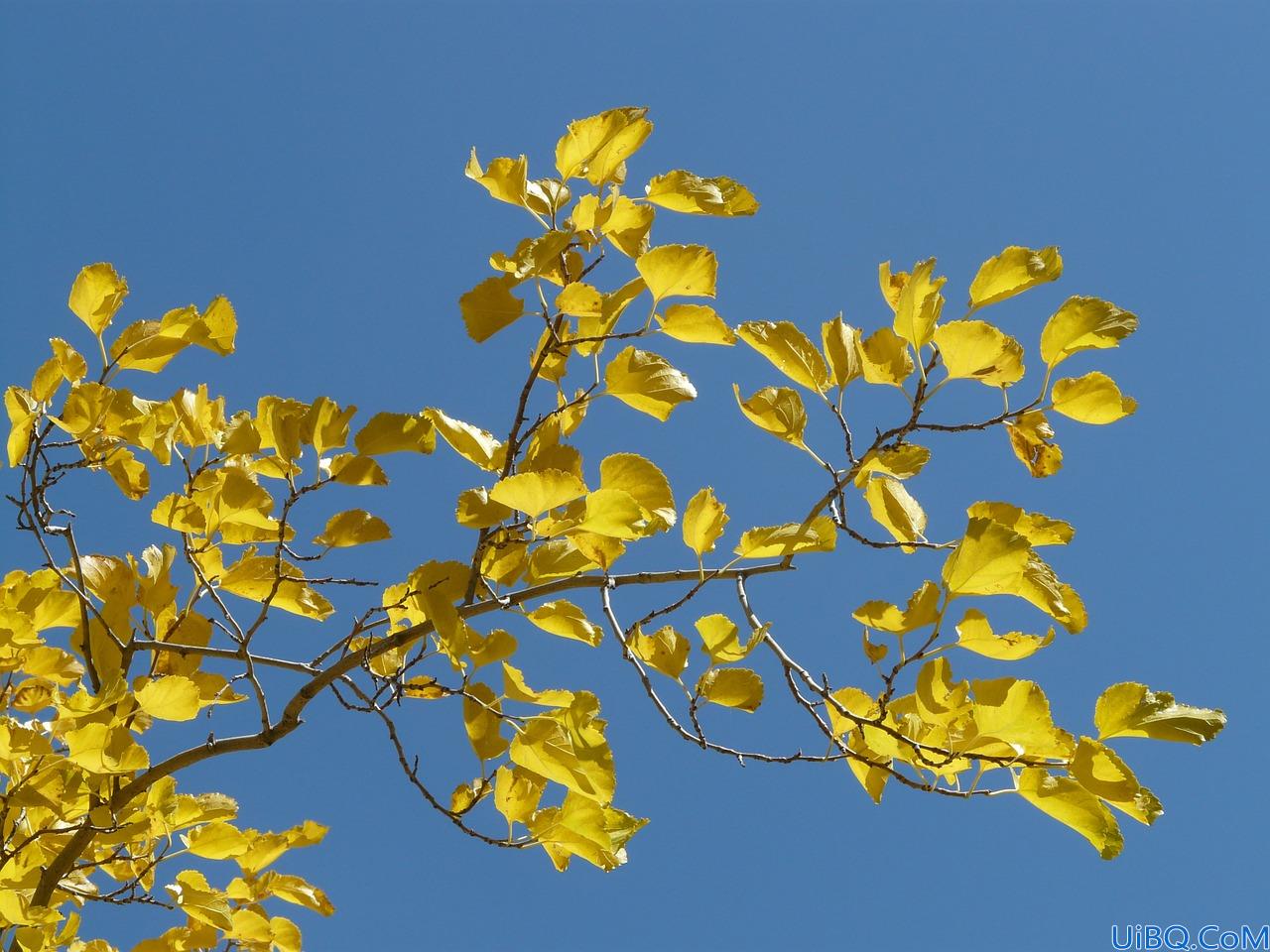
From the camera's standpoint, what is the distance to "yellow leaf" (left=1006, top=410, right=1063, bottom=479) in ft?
4.14

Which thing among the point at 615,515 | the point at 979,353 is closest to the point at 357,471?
the point at 615,515

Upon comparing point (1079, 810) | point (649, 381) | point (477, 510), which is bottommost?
point (1079, 810)

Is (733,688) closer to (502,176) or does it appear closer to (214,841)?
(502,176)

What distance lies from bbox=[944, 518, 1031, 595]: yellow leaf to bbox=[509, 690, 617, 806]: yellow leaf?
45 centimetres

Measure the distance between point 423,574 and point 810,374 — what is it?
1.80ft

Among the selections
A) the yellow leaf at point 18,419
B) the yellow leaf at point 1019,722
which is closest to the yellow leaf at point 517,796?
the yellow leaf at point 1019,722

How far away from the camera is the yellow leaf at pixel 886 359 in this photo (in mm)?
1238

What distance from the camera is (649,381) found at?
1266 mm

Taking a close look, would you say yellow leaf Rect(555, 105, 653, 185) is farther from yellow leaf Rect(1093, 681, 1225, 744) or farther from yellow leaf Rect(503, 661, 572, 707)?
yellow leaf Rect(1093, 681, 1225, 744)

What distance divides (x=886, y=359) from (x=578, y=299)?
38cm

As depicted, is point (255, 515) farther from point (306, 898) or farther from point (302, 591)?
point (306, 898)

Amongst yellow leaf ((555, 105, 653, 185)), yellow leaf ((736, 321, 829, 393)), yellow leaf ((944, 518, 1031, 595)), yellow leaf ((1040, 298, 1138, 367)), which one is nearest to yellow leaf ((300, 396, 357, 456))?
yellow leaf ((555, 105, 653, 185))

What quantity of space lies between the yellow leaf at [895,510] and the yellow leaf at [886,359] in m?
0.13

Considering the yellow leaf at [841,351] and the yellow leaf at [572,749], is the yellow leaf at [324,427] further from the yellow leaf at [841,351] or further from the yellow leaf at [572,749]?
the yellow leaf at [841,351]
